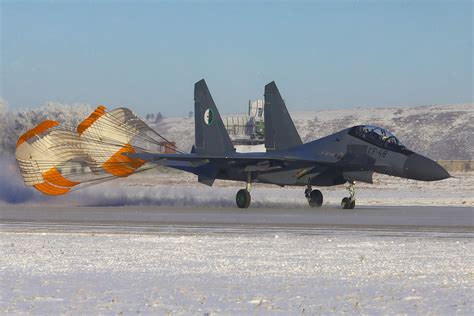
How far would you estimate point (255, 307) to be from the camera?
11352 millimetres

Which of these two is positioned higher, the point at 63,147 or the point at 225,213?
the point at 63,147

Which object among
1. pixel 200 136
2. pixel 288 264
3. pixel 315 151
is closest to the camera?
pixel 288 264

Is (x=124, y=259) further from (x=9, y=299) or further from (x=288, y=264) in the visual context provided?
(x=9, y=299)

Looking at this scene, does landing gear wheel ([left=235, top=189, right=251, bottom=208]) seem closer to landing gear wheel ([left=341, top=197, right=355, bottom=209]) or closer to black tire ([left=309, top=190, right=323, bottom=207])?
black tire ([left=309, top=190, right=323, bottom=207])

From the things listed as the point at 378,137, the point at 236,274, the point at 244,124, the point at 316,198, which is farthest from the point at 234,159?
the point at 244,124

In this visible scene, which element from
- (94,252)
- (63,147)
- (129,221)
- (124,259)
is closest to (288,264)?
(124,259)

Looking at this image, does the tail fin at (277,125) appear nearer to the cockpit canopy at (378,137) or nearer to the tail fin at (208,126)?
the tail fin at (208,126)

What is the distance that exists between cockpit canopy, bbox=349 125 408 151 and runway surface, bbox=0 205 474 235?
2143 millimetres

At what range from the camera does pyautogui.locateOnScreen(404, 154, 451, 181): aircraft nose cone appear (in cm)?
3091

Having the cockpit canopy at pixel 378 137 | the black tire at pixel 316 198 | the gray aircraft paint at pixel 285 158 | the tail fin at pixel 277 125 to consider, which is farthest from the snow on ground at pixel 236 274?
the tail fin at pixel 277 125

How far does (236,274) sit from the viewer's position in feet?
47.8

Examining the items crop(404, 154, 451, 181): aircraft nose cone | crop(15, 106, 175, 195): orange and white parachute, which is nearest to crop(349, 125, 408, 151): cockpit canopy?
crop(404, 154, 451, 181): aircraft nose cone

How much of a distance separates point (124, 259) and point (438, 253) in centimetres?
559

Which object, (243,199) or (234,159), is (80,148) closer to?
(234,159)
